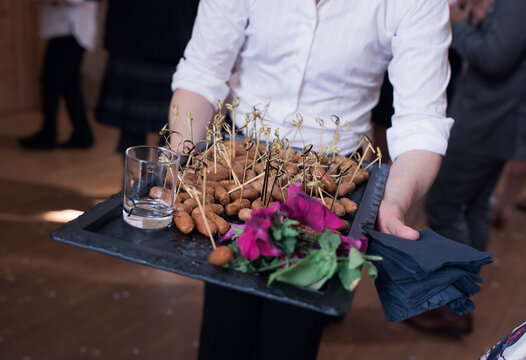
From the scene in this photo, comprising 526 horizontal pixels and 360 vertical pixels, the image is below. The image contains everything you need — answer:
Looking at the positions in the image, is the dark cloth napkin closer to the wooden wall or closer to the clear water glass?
the clear water glass

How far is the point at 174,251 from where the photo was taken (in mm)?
697

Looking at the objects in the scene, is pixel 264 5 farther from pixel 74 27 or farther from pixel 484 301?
pixel 74 27

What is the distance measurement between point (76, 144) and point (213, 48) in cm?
215

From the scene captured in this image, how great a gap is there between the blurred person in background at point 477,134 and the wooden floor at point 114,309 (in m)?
0.16

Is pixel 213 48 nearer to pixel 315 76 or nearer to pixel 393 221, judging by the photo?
pixel 315 76

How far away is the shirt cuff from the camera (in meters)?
0.99

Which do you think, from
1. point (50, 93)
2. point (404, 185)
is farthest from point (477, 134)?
point (50, 93)

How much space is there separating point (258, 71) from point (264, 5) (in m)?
0.14

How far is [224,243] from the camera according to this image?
735 millimetres

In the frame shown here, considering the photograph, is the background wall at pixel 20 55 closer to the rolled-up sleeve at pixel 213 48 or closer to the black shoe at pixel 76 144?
the black shoe at pixel 76 144

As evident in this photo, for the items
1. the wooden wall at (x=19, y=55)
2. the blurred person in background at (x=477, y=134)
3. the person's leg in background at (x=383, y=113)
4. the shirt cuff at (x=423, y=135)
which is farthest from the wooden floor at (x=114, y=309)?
the wooden wall at (x=19, y=55)

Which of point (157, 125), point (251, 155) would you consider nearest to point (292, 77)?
point (251, 155)

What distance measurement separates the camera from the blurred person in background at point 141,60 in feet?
6.33

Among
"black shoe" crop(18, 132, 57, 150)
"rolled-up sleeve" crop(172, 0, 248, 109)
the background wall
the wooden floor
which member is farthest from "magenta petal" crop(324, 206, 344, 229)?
the background wall
